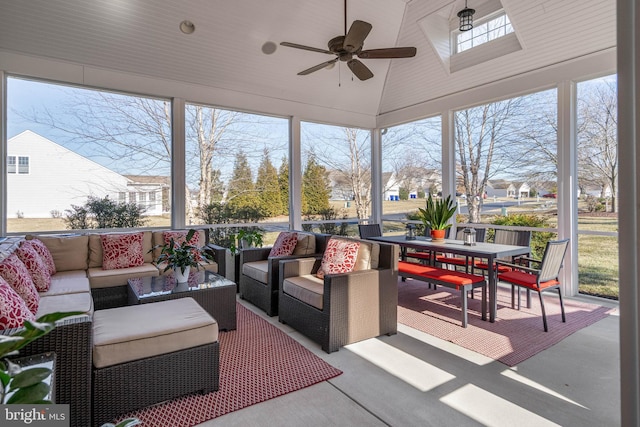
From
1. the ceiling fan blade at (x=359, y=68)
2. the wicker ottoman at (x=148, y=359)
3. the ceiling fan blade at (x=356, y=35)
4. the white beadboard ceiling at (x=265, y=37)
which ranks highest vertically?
the white beadboard ceiling at (x=265, y=37)

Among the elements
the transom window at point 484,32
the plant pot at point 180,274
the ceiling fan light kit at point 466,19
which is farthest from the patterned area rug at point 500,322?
the transom window at point 484,32

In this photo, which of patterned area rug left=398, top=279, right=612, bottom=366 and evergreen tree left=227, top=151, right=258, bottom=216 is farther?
evergreen tree left=227, top=151, right=258, bottom=216

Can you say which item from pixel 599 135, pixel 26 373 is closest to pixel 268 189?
pixel 599 135

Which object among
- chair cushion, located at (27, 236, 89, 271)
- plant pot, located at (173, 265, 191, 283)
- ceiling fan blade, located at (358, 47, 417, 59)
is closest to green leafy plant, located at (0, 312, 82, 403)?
plant pot, located at (173, 265, 191, 283)

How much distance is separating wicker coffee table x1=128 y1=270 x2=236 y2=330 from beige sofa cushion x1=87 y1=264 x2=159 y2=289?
34 cm

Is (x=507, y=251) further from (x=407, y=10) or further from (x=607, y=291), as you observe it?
(x=407, y=10)

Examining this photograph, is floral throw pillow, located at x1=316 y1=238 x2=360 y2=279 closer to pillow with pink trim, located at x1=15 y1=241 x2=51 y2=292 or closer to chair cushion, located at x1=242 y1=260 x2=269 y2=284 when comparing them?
chair cushion, located at x1=242 y1=260 x2=269 y2=284

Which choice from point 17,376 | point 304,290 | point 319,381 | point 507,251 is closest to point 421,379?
point 319,381

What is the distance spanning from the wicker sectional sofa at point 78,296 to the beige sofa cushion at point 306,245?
1.06m

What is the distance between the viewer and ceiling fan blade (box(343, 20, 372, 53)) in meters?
3.27

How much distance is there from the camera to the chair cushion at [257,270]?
4.00 meters

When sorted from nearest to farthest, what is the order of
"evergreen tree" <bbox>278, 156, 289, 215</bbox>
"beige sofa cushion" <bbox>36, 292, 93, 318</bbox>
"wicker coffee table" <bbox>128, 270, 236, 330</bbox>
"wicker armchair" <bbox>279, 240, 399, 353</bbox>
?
"beige sofa cushion" <bbox>36, 292, 93, 318</bbox> < "wicker armchair" <bbox>279, 240, 399, 353</bbox> < "wicker coffee table" <bbox>128, 270, 236, 330</bbox> < "evergreen tree" <bbox>278, 156, 289, 215</bbox>

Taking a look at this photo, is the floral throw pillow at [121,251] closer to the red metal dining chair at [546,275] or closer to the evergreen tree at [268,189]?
the evergreen tree at [268,189]

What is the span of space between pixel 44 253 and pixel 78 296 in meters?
1.17
